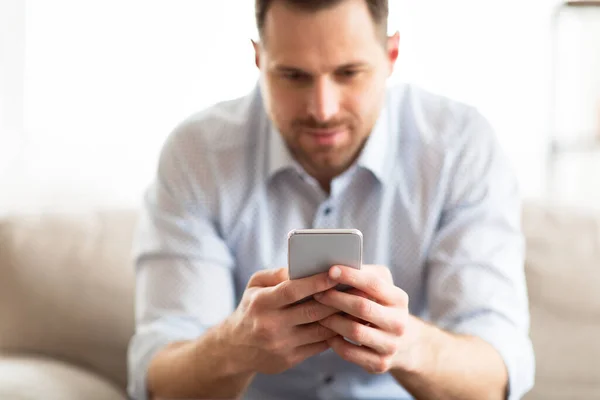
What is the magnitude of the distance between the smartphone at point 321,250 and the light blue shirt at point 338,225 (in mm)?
460

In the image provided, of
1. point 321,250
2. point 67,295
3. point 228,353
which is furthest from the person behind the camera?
point 67,295

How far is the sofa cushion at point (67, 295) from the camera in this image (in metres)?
1.60

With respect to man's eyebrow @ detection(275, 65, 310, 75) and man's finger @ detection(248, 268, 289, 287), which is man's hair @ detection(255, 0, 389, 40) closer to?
man's eyebrow @ detection(275, 65, 310, 75)

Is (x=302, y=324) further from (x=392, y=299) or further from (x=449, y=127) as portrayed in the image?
(x=449, y=127)

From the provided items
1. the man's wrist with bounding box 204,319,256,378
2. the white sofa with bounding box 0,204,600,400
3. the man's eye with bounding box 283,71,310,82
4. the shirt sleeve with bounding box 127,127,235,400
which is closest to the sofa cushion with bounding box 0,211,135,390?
the white sofa with bounding box 0,204,600,400

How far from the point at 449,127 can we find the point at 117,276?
735 mm

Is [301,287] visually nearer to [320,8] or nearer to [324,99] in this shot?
[324,99]

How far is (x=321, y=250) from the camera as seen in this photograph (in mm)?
1023

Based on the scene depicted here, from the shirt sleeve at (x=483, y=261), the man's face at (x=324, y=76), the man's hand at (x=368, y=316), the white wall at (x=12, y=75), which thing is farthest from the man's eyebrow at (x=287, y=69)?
the white wall at (x=12, y=75)

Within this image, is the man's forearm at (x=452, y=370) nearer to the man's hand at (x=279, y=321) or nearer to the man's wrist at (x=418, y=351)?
the man's wrist at (x=418, y=351)

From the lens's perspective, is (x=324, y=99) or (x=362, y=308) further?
(x=324, y=99)

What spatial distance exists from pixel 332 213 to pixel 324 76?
0.90 ft

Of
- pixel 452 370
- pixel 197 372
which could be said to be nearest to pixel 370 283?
pixel 452 370

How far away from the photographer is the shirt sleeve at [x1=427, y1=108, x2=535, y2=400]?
140 centimetres
